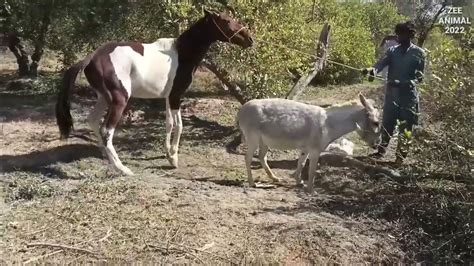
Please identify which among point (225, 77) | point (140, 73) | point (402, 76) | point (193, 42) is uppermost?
point (193, 42)

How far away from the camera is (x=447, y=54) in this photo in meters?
6.23

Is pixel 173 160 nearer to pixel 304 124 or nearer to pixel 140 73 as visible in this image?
pixel 140 73

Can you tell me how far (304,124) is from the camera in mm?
7324

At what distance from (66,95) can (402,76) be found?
4.20 metres

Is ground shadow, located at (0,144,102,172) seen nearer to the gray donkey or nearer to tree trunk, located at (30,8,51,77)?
the gray donkey

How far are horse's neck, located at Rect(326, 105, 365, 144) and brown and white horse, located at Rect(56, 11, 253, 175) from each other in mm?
1857

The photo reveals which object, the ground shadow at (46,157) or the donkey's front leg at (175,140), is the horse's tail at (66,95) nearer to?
the ground shadow at (46,157)

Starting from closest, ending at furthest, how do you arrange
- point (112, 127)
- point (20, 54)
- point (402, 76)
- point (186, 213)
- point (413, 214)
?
point (186, 213)
point (413, 214)
point (112, 127)
point (402, 76)
point (20, 54)

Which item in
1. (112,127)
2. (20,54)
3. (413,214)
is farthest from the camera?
(20,54)

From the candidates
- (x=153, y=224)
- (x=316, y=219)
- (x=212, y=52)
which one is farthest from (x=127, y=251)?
(x=212, y=52)

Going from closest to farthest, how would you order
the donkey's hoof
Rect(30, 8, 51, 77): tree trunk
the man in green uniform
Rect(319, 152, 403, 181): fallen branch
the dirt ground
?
the dirt ground
Rect(319, 152, 403, 181): fallen branch
the man in green uniform
the donkey's hoof
Rect(30, 8, 51, 77): tree trunk

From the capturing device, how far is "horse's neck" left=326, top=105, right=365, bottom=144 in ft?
24.1

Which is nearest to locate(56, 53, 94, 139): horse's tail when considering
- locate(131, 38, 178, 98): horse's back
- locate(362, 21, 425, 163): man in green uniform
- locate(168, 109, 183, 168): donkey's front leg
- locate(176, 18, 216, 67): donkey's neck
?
locate(131, 38, 178, 98): horse's back

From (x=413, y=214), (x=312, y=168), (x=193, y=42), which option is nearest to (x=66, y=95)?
(x=193, y=42)
